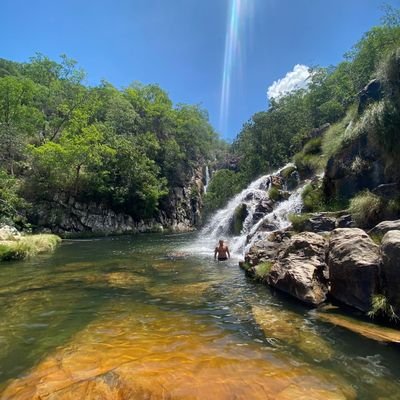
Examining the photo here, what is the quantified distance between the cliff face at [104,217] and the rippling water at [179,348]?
30156 millimetres

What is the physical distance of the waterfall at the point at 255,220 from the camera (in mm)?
18922

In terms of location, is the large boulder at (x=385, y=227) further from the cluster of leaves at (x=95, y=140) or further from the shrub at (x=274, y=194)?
the cluster of leaves at (x=95, y=140)

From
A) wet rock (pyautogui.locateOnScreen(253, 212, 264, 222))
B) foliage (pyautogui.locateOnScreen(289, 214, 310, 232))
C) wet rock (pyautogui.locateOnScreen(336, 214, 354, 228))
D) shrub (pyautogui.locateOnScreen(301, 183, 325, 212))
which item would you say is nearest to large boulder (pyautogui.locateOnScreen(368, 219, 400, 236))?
wet rock (pyautogui.locateOnScreen(336, 214, 354, 228))

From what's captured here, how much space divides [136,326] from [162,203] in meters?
49.4

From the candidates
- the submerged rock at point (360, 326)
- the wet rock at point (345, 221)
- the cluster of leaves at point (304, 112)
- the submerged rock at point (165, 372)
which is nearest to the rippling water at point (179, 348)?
the submerged rock at point (165, 372)

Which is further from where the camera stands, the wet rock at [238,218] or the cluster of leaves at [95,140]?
the cluster of leaves at [95,140]

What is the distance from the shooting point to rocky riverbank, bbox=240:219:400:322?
740cm

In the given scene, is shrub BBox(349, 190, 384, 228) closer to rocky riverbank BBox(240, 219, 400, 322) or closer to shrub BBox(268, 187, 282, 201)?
rocky riverbank BBox(240, 219, 400, 322)

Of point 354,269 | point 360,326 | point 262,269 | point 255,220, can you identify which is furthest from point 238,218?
point 360,326

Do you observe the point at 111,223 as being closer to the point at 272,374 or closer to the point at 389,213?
the point at 389,213

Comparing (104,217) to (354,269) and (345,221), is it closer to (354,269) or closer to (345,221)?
(345,221)

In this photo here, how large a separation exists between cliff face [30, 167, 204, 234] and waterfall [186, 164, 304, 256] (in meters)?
17.0

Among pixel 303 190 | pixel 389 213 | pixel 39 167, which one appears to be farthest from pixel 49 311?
pixel 39 167

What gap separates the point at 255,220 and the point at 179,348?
1762cm
